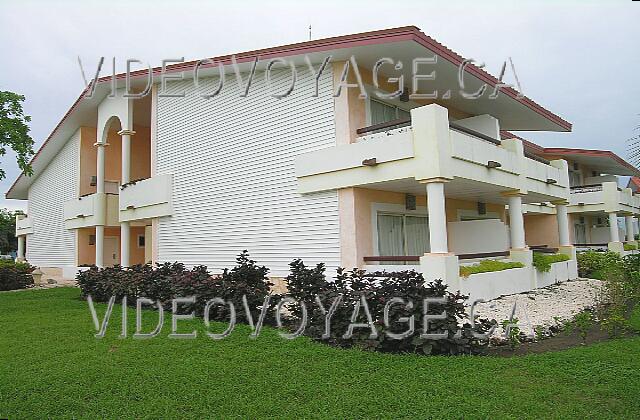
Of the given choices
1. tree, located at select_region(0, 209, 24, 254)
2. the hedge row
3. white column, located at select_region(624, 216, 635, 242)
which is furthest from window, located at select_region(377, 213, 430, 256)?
tree, located at select_region(0, 209, 24, 254)

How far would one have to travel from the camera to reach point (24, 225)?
29422 mm

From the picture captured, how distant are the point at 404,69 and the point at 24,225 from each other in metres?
26.7

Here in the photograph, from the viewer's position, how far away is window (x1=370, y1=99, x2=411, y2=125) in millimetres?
12953

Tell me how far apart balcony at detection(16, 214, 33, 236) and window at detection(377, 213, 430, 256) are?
24.2m

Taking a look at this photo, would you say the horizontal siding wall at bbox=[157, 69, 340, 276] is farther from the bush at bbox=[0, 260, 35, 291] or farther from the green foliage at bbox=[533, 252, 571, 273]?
the bush at bbox=[0, 260, 35, 291]

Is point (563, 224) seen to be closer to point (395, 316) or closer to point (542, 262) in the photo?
point (542, 262)

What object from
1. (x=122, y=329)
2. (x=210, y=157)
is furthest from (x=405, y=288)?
(x=210, y=157)

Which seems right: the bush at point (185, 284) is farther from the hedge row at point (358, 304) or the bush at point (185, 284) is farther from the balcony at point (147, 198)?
the balcony at point (147, 198)

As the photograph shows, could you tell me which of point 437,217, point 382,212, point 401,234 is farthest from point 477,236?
point 437,217

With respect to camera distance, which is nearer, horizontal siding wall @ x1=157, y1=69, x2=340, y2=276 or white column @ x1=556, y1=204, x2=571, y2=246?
horizontal siding wall @ x1=157, y1=69, x2=340, y2=276

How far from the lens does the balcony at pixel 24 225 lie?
1124 inches

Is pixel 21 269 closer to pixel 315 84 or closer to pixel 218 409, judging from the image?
pixel 315 84

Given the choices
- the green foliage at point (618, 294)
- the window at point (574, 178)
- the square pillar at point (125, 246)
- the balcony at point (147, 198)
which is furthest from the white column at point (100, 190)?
the window at point (574, 178)

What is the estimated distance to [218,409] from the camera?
4.93 meters
